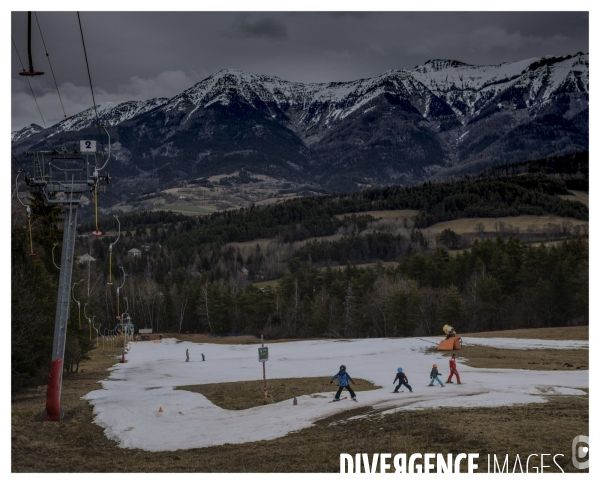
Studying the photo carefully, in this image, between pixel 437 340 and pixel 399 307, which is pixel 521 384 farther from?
pixel 399 307

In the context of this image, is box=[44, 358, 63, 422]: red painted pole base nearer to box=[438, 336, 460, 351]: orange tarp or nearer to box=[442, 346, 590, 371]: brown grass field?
box=[442, 346, 590, 371]: brown grass field

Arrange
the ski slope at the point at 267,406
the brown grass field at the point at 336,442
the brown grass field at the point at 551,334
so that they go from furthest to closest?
the brown grass field at the point at 551,334, the ski slope at the point at 267,406, the brown grass field at the point at 336,442

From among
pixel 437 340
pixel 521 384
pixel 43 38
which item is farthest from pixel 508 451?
pixel 437 340

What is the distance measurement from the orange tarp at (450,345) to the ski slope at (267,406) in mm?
2544

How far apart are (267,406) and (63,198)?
615 inches

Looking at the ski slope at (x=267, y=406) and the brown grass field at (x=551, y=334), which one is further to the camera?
the brown grass field at (x=551, y=334)

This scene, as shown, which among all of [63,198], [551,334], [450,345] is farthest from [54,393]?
[551,334]

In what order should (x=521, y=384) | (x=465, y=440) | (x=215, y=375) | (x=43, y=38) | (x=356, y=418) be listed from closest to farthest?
1. (x=465, y=440)
2. (x=43, y=38)
3. (x=356, y=418)
4. (x=521, y=384)
5. (x=215, y=375)

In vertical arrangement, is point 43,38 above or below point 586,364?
above

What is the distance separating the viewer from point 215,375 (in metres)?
57.5

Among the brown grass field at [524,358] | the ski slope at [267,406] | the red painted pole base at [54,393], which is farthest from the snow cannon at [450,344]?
the red painted pole base at [54,393]

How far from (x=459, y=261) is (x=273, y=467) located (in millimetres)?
106805

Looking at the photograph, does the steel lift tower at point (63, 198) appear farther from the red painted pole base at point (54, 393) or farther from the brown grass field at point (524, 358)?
the brown grass field at point (524, 358)

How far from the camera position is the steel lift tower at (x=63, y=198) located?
30688 millimetres
